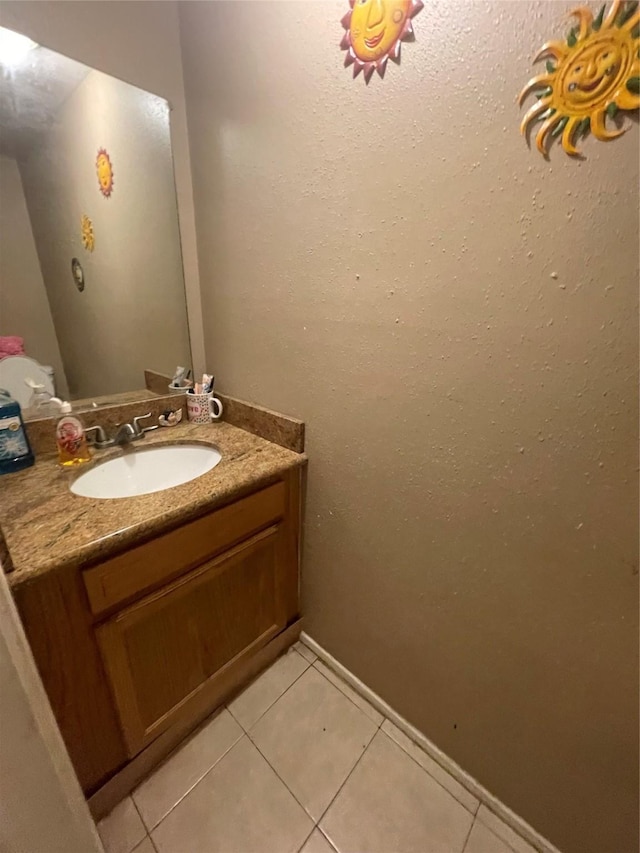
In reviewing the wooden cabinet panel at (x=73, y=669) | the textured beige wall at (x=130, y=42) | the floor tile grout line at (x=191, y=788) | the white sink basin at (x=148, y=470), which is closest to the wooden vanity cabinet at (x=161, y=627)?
the wooden cabinet panel at (x=73, y=669)

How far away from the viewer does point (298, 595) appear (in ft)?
4.27

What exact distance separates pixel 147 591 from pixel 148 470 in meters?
0.42

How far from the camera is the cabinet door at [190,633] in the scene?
836 mm

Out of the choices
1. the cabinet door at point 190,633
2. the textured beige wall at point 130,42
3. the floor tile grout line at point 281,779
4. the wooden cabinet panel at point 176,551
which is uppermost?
the textured beige wall at point 130,42

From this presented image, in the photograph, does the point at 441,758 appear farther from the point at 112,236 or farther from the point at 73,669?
the point at 112,236

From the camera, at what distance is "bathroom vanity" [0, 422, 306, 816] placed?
2.31 feet

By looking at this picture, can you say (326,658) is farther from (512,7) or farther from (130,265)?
(512,7)

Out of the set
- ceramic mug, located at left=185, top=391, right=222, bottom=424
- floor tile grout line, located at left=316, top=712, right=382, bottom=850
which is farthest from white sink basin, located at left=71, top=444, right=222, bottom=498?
floor tile grout line, located at left=316, top=712, right=382, bottom=850

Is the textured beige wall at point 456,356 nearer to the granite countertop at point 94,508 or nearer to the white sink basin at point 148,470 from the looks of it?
the granite countertop at point 94,508

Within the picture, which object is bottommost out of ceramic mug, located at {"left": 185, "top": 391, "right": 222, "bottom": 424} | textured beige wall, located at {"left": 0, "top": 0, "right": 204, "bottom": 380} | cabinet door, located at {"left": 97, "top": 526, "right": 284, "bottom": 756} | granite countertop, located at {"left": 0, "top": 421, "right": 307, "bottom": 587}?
cabinet door, located at {"left": 97, "top": 526, "right": 284, "bottom": 756}

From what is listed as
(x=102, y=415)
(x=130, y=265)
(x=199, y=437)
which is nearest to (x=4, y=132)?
(x=130, y=265)

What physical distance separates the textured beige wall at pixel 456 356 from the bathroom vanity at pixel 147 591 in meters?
0.23

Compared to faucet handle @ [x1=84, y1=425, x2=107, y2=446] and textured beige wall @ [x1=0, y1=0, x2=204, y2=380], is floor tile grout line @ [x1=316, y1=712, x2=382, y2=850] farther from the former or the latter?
textured beige wall @ [x1=0, y1=0, x2=204, y2=380]

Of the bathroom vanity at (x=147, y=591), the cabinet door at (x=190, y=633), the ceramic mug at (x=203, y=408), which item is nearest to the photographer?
the bathroom vanity at (x=147, y=591)
